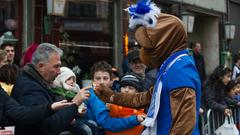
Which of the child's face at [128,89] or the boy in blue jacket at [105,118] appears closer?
the boy in blue jacket at [105,118]

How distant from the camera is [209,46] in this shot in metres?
16.7

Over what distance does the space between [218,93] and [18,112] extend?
15.4 ft

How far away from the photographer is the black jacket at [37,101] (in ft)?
13.3

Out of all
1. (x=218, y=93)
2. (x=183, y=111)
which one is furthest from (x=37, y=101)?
(x=218, y=93)

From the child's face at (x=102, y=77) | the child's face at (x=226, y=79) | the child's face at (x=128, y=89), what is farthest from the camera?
the child's face at (x=226, y=79)

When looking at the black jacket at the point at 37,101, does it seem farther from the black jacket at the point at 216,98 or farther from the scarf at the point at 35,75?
the black jacket at the point at 216,98

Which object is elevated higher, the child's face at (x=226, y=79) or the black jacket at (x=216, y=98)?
the child's face at (x=226, y=79)

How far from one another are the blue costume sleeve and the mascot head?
55.1 inches

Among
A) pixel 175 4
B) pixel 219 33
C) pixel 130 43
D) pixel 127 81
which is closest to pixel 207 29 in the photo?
pixel 219 33

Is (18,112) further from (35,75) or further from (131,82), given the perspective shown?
(131,82)

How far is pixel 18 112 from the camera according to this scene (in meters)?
3.98

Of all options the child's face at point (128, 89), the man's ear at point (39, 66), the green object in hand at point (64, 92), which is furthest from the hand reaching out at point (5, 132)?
the child's face at point (128, 89)

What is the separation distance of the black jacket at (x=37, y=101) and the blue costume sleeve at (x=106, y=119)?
106cm

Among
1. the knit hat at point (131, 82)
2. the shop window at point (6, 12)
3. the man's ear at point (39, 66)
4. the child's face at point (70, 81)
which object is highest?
the shop window at point (6, 12)
